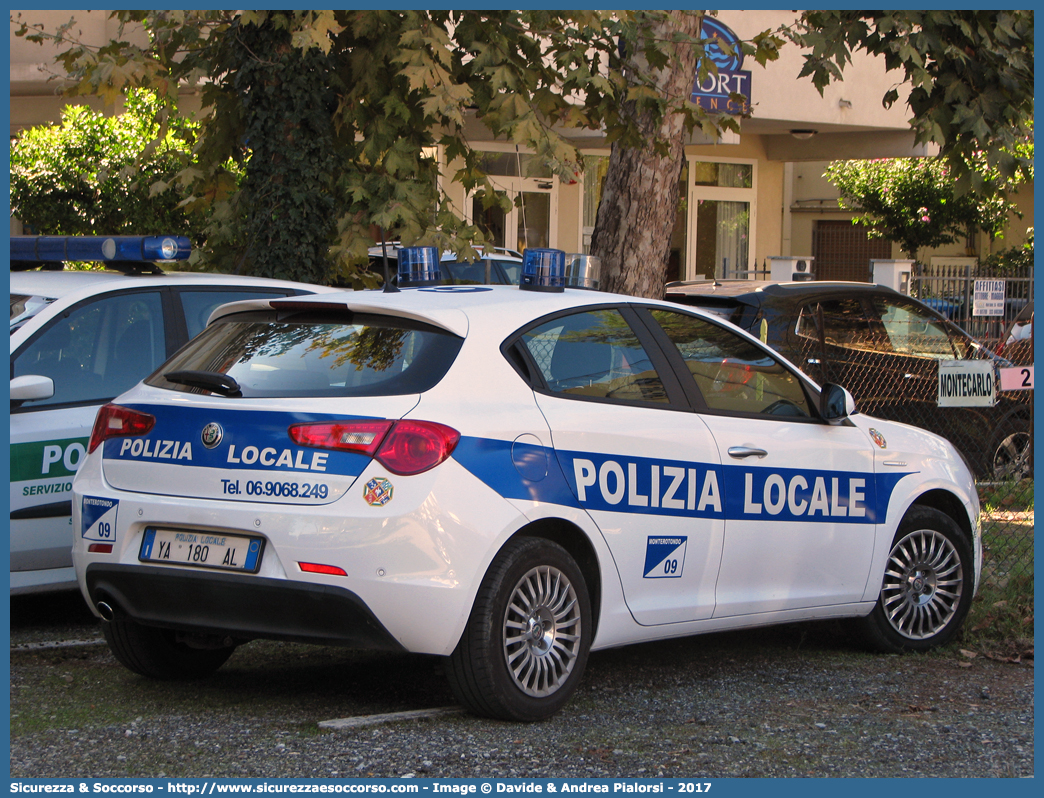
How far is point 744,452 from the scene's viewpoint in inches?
205

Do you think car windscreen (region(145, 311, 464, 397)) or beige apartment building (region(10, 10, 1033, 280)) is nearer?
car windscreen (region(145, 311, 464, 397))

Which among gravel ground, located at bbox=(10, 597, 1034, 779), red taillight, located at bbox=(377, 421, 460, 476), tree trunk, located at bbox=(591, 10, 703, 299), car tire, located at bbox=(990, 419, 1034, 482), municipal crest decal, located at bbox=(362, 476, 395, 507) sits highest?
tree trunk, located at bbox=(591, 10, 703, 299)

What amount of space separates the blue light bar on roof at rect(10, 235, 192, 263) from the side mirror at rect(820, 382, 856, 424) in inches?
126

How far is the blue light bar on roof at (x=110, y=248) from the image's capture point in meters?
6.37

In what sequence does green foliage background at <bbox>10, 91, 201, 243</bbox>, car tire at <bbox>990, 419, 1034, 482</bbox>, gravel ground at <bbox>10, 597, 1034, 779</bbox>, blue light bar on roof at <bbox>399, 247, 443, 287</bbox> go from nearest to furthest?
1. gravel ground at <bbox>10, 597, 1034, 779</bbox>
2. blue light bar on roof at <bbox>399, 247, 443, 287</bbox>
3. car tire at <bbox>990, 419, 1034, 482</bbox>
4. green foliage background at <bbox>10, 91, 201, 243</bbox>

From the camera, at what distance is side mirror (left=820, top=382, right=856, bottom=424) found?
18.1 ft

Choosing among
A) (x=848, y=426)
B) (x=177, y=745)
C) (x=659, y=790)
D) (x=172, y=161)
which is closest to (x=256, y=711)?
(x=177, y=745)

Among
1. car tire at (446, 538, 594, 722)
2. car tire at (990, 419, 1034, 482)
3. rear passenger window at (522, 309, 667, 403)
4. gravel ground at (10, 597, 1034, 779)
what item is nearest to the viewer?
gravel ground at (10, 597, 1034, 779)

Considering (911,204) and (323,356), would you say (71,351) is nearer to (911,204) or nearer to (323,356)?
(323,356)

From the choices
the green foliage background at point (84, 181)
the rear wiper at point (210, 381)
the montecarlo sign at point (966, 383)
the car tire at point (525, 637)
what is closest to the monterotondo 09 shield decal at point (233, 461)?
the rear wiper at point (210, 381)

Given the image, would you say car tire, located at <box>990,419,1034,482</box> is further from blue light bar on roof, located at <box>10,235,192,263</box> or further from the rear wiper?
the rear wiper

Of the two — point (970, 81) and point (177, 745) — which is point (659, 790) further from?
point (970, 81)

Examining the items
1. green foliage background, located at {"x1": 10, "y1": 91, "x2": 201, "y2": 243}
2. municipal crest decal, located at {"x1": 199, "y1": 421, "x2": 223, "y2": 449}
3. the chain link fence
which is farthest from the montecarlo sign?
green foliage background, located at {"x1": 10, "y1": 91, "x2": 201, "y2": 243}

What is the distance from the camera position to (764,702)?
5020 millimetres
